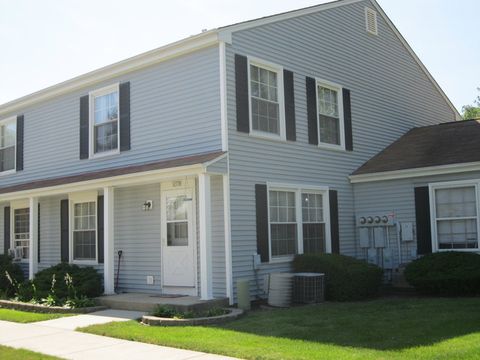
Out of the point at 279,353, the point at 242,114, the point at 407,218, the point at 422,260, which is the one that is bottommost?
the point at 279,353

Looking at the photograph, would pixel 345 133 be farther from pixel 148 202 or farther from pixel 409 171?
pixel 148 202

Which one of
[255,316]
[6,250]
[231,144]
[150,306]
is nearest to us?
[255,316]

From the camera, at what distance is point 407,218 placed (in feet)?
47.5

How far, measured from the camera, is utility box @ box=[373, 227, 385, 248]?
48.2ft

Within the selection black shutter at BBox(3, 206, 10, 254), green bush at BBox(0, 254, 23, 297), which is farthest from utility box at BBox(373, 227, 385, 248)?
black shutter at BBox(3, 206, 10, 254)

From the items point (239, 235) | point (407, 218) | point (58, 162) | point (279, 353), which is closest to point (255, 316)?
point (239, 235)

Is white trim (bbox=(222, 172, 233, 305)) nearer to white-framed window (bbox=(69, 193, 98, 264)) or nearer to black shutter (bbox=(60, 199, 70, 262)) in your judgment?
white-framed window (bbox=(69, 193, 98, 264))

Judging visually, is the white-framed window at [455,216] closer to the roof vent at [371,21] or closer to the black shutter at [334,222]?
the black shutter at [334,222]

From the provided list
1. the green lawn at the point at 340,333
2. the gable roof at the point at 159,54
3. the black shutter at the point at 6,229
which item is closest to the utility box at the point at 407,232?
the green lawn at the point at 340,333

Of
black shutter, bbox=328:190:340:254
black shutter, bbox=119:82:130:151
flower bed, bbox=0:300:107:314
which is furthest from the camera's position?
black shutter, bbox=328:190:340:254

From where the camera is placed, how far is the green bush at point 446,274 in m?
11.9

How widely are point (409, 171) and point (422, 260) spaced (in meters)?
2.52

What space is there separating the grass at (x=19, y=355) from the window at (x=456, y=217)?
980 cm

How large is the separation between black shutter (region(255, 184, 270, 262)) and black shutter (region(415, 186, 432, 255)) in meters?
4.18
